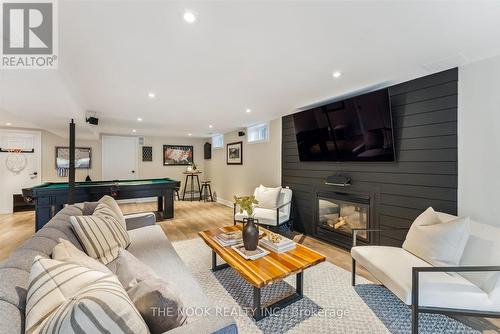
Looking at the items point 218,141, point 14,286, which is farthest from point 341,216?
point 218,141

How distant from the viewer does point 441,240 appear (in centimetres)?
180

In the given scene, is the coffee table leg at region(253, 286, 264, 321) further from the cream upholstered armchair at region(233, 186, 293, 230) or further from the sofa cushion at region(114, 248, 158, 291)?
the cream upholstered armchair at region(233, 186, 293, 230)

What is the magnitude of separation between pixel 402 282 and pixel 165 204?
4588 mm

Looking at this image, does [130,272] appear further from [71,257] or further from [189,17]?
[189,17]

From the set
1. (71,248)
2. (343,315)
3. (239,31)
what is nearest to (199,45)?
(239,31)

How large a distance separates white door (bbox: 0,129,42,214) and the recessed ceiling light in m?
6.70

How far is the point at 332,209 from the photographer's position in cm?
356

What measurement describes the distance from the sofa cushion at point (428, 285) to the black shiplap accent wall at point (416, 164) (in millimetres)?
784

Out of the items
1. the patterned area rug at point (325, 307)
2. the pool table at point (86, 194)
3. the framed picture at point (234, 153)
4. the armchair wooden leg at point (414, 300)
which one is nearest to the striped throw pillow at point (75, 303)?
the patterned area rug at point (325, 307)

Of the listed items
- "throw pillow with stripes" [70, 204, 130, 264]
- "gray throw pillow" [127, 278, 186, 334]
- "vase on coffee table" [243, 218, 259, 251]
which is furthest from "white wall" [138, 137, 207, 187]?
"gray throw pillow" [127, 278, 186, 334]

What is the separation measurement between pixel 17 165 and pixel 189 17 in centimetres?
695

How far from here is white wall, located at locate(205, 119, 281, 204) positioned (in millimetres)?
4617

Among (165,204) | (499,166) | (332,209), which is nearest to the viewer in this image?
(499,166)

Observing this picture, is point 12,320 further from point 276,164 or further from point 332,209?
point 276,164
